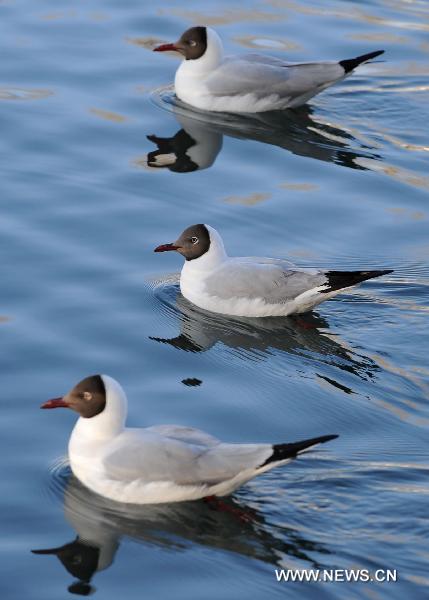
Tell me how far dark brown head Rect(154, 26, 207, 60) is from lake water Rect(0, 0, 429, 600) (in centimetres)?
50

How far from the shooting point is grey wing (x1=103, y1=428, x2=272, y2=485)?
8523mm

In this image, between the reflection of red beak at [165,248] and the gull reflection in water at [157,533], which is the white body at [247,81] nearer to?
the reflection of red beak at [165,248]

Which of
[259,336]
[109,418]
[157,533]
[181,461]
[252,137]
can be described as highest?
[252,137]

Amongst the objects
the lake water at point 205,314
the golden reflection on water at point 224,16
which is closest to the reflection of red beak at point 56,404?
the lake water at point 205,314

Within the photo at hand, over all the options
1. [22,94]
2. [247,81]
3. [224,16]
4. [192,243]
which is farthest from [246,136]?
[224,16]

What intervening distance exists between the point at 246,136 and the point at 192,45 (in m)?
1.38

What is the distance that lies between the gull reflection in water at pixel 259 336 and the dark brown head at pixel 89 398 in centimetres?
211

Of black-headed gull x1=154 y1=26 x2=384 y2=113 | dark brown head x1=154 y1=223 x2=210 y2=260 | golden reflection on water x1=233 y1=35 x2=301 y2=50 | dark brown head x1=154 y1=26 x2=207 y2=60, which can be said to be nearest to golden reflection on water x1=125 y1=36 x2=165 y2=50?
golden reflection on water x1=233 y1=35 x2=301 y2=50

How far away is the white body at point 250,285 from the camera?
11.4 metres

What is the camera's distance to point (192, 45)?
15.7 metres

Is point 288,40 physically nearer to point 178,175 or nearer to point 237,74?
point 237,74

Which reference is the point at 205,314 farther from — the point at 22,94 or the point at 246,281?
the point at 22,94

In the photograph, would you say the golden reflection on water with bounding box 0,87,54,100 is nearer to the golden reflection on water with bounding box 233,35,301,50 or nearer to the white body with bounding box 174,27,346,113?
the white body with bounding box 174,27,346,113

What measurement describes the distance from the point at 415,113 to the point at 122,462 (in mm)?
8110
